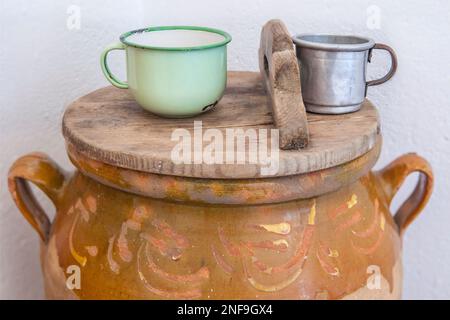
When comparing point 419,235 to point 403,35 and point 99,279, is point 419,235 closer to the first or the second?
point 403,35

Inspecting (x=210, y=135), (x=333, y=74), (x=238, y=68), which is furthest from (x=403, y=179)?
(x=238, y=68)

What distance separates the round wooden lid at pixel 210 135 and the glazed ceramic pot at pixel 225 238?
0.02 m

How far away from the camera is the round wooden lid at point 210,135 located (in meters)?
0.70

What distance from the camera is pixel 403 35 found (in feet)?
3.49

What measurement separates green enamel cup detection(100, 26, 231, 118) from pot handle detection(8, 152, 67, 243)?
18 centimetres

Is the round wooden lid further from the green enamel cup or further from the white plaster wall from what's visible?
the white plaster wall

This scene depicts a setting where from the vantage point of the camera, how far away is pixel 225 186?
0.70 meters

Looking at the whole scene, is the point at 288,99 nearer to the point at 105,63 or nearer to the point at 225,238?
the point at 225,238

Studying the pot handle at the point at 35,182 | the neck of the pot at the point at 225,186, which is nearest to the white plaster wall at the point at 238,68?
the pot handle at the point at 35,182

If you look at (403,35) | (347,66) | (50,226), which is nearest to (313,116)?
(347,66)

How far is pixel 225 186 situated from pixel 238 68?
22.1 inches

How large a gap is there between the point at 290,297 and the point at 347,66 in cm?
33

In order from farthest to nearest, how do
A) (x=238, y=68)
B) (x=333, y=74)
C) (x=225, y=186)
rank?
(x=238, y=68) → (x=333, y=74) → (x=225, y=186)

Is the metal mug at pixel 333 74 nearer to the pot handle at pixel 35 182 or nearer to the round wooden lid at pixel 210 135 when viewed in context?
the round wooden lid at pixel 210 135
